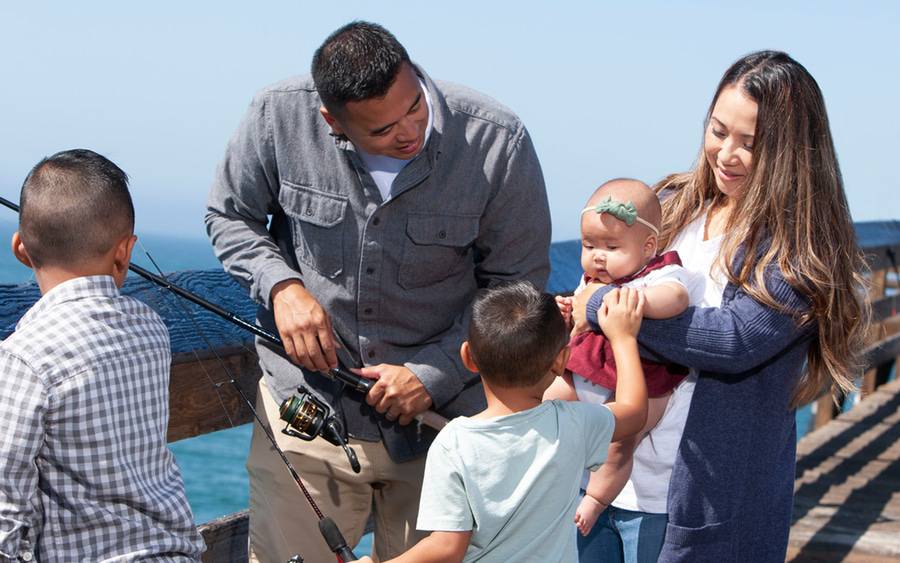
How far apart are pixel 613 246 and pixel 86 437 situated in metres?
1.29

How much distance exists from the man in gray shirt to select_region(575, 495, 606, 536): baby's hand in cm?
40

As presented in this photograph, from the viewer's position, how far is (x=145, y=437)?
2.48 m

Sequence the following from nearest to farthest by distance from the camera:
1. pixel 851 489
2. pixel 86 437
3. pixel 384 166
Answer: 1. pixel 86 437
2. pixel 384 166
3. pixel 851 489

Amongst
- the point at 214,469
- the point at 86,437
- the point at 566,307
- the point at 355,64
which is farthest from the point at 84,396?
the point at 214,469

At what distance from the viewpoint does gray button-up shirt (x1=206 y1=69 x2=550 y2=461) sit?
3.16 metres

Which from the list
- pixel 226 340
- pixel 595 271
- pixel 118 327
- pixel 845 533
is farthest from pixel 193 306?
pixel 845 533

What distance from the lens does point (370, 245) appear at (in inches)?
124

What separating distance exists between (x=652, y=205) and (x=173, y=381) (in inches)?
48.1

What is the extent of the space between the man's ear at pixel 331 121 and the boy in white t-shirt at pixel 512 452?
0.71m

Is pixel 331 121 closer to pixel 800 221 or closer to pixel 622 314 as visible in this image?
pixel 622 314

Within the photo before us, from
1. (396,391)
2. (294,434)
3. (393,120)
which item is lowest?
(294,434)

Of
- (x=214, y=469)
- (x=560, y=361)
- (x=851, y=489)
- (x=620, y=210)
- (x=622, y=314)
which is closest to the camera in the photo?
(x=560, y=361)

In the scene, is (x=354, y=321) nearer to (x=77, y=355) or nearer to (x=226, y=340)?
(x=226, y=340)

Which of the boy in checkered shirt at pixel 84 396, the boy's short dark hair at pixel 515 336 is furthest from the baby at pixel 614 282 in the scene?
the boy in checkered shirt at pixel 84 396
